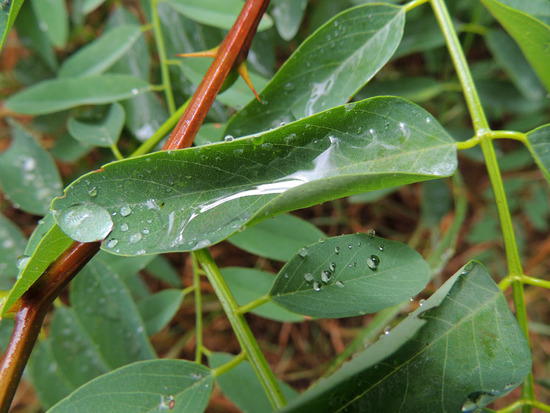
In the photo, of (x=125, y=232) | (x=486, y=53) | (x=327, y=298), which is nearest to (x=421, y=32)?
(x=486, y=53)

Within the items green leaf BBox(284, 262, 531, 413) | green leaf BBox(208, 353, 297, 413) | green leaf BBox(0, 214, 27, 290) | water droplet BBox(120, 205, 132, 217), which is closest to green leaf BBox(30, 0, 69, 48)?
green leaf BBox(0, 214, 27, 290)

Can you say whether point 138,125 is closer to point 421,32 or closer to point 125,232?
point 125,232

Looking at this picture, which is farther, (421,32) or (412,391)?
(421,32)

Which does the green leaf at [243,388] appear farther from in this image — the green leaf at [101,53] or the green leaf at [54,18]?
the green leaf at [54,18]

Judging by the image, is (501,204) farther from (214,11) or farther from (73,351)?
(73,351)

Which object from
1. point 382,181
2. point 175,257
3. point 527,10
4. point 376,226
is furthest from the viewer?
point 376,226

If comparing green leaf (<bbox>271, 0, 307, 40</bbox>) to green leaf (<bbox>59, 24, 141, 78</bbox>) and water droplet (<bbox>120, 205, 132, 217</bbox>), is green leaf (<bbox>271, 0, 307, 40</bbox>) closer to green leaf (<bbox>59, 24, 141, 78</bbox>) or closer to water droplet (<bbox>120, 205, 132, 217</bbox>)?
green leaf (<bbox>59, 24, 141, 78</bbox>)
